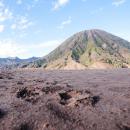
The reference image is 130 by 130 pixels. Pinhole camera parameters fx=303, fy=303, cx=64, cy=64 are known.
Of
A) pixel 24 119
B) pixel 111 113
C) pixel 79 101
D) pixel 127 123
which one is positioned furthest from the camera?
pixel 79 101

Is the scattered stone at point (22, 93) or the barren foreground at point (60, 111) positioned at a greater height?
the scattered stone at point (22, 93)

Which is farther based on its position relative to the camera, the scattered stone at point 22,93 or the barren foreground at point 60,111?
the scattered stone at point 22,93

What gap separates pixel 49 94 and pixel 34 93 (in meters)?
0.91

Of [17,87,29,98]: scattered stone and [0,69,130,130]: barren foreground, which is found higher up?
[17,87,29,98]: scattered stone

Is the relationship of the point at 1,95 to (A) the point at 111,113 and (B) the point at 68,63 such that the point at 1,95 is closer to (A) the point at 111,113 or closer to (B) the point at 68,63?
(A) the point at 111,113

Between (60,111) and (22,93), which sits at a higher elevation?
(22,93)

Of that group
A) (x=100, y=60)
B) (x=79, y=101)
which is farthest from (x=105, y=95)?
(x=100, y=60)

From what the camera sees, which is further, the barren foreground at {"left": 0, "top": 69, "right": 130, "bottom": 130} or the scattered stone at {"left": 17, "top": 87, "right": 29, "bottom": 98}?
the scattered stone at {"left": 17, "top": 87, "right": 29, "bottom": 98}

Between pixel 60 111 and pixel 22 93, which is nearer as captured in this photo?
pixel 60 111

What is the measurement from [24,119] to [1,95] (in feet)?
15.6

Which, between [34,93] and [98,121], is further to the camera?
[34,93]

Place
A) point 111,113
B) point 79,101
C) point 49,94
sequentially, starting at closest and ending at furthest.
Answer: point 111,113
point 79,101
point 49,94

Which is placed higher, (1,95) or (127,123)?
(1,95)

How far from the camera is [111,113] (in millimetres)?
14742
